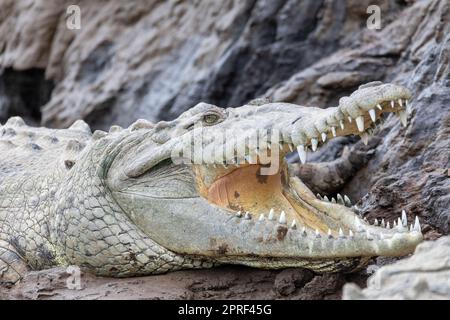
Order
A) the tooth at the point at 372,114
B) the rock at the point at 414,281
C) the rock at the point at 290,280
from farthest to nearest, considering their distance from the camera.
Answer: the rock at the point at 290,280 < the tooth at the point at 372,114 < the rock at the point at 414,281

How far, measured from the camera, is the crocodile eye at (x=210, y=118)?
4461 millimetres

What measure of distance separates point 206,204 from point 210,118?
0.46 m

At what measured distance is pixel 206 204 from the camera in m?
4.28

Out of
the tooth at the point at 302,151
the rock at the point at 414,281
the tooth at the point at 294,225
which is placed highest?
the tooth at the point at 302,151

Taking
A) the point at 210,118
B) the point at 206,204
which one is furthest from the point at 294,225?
Answer: the point at 210,118

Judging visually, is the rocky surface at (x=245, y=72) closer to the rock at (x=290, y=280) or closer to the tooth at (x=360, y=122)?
the rock at (x=290, y=280)

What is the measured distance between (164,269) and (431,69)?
2704 millimetres

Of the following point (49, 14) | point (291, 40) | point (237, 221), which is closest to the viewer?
point (237, 221)

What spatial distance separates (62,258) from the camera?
471 cm

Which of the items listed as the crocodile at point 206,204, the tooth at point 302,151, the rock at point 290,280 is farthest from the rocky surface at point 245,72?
the tooth at point 302,151

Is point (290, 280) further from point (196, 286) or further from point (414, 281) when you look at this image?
point (414, 281)

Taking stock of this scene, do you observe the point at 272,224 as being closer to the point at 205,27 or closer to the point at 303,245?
the point at 303,245

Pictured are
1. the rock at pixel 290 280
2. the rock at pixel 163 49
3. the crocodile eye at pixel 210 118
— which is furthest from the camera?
the rock at pixel 163 49
